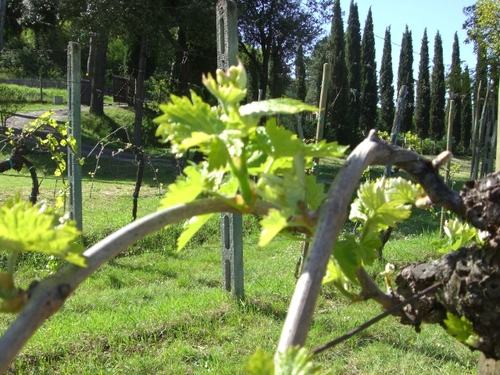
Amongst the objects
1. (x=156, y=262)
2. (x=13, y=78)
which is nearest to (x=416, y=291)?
(x=156, y=262)

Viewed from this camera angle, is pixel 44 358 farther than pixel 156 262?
No

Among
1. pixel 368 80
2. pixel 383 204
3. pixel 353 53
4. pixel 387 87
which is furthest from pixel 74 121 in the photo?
pixel 387 87

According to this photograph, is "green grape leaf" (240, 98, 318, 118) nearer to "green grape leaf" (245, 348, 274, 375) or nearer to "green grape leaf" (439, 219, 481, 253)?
"green grape leaf" (245, 348, 274, 375)

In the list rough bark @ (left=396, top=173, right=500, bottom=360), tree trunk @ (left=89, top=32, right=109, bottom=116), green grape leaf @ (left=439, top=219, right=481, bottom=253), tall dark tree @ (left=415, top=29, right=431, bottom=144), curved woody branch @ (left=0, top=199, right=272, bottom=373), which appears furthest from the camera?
tall dark tree @ (left=415, top=29, right=431, bottom=144)

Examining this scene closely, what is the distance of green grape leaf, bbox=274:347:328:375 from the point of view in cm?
35

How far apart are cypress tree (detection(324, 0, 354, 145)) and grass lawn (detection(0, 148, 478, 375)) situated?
61.3ft

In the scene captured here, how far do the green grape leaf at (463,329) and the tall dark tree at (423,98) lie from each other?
26394 mm

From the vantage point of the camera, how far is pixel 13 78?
83.1 feet

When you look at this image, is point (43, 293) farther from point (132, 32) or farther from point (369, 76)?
point (369, 76)

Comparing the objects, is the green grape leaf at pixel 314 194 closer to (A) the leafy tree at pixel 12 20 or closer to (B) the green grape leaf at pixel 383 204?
(B) the green grape leaf at pixel 383 204

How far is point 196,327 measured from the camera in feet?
12.2

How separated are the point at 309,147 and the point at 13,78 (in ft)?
91.3

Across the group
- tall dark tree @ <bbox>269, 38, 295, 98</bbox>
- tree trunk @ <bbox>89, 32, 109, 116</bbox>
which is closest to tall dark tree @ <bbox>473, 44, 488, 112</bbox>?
tall dark tree @ <bbox>269, 38, 295, 98</bbox>

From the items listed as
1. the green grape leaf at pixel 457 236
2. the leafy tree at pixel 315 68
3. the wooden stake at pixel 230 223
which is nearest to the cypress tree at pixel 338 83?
the leafy tree at pixel 315 68
